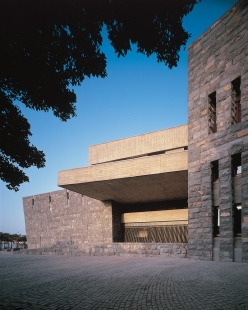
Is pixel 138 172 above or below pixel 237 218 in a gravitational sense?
above

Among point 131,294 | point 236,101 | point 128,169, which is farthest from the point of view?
point 128,169

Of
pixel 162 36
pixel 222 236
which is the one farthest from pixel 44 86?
Answer: pixel 222 236

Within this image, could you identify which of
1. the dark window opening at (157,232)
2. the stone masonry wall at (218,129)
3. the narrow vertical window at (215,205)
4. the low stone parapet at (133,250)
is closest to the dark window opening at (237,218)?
the stone masonry wall at (218,129)

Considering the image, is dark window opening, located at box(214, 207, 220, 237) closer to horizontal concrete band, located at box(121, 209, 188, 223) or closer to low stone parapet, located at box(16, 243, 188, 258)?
low stone parapet, located at box(16, 243, 188, 258)

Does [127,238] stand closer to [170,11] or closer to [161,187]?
[161,187]

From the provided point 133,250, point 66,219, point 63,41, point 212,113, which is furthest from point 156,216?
point 63,41

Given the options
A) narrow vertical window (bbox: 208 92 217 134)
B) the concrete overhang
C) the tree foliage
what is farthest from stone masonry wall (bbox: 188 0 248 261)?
the tree foliage

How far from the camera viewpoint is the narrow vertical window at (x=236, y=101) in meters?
12.0

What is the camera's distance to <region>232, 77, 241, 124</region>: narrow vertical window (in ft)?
39.3

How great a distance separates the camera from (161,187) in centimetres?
1783

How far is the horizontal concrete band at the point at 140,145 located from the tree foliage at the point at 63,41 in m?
14.6

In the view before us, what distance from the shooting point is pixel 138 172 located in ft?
51.8

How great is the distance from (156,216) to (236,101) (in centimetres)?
1229

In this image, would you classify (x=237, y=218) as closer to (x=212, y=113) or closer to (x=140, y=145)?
(x=212, y=113)
